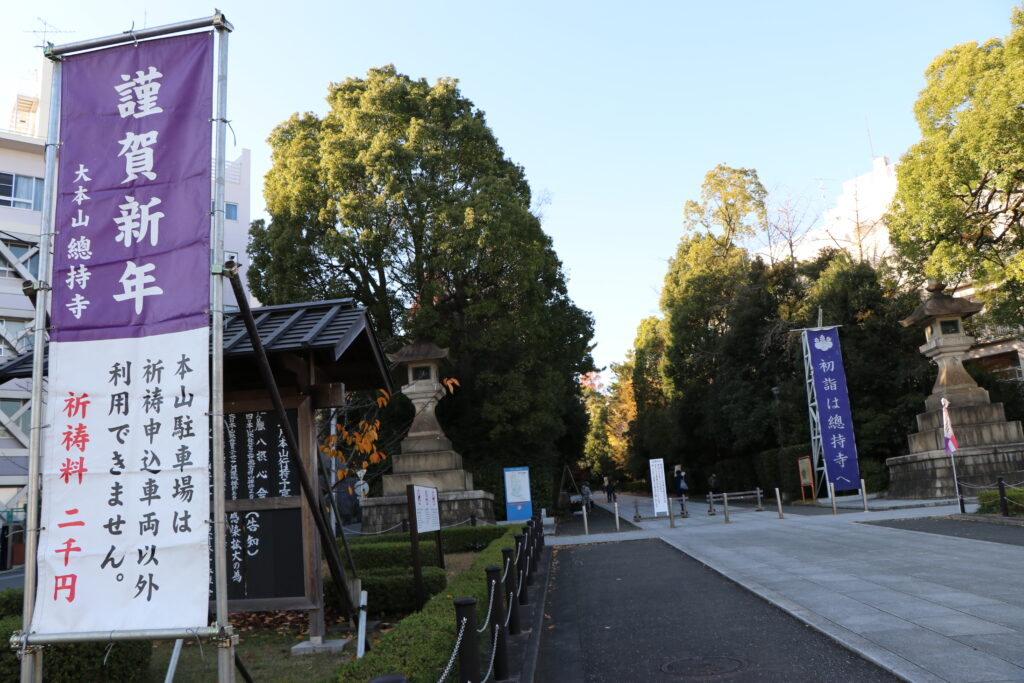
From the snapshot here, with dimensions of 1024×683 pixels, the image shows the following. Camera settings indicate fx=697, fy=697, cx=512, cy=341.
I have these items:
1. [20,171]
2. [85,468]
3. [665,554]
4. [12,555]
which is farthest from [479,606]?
[20,171]

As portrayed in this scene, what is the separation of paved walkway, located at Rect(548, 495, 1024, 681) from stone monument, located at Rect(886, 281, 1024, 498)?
7543 mm

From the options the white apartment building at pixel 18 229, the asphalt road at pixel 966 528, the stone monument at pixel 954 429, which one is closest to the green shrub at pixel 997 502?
the asphalt road at pixel 966 528

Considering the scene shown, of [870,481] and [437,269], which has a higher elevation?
[437,269]

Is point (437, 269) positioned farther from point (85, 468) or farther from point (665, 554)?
point (85, 468)

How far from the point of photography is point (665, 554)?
13.7m

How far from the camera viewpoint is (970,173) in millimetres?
21422

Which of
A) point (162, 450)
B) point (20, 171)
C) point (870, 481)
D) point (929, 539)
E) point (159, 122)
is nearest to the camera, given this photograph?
point (162, 450)

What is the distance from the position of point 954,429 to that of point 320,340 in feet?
72.5

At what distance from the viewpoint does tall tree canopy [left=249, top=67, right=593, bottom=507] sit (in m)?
23.5

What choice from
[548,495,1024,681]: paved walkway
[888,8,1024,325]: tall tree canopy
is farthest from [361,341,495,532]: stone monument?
[888,8,1024,325]: tall tree canopy

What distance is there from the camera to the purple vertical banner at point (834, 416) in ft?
77.5

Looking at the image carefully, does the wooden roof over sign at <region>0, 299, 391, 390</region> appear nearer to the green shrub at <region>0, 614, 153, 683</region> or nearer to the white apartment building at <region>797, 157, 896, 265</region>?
the green shrub at <region>0, 614, 153, 683</region>

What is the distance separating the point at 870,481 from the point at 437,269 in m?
18.3

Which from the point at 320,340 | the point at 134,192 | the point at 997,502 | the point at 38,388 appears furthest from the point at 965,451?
the point at 38,388
